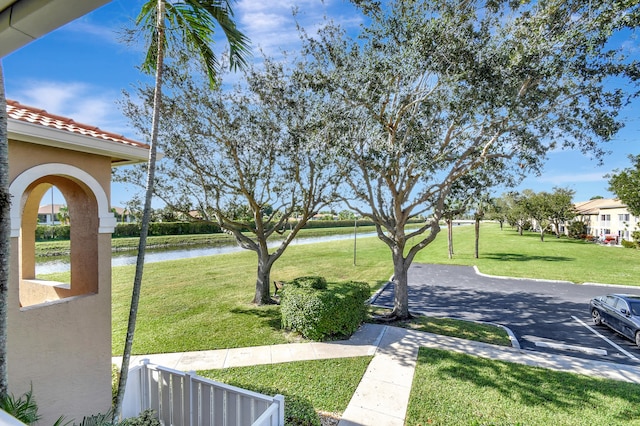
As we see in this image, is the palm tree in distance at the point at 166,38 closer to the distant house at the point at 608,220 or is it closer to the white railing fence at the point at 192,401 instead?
the white railing fence at the point at 192,401

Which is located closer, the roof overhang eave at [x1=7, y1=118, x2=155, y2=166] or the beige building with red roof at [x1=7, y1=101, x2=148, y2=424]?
the roof overhang eave at [x1=7, y1=118, x2=155, y2=166]

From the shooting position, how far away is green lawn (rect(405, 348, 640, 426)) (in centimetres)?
563

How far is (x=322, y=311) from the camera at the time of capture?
29.4 feet

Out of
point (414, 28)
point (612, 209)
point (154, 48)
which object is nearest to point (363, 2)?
point (414, 28)

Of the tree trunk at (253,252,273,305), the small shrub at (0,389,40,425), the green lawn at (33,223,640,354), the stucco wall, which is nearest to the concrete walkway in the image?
the green lawn at (33,223,640,354)

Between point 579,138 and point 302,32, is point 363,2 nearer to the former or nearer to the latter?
point 302,32

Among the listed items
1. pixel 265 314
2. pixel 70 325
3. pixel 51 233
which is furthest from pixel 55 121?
pixel 51 233

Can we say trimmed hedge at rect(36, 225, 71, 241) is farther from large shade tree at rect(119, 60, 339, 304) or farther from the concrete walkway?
the concrete walkway

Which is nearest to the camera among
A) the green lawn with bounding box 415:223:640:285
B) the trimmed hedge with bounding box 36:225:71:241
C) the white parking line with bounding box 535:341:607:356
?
the white parking line with bounding box 535:341:607:356

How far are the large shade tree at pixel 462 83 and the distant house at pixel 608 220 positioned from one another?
34.2m

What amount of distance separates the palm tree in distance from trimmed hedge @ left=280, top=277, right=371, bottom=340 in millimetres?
5325

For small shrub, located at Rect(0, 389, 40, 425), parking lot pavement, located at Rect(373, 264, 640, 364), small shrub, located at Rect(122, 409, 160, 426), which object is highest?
small shrub, located at Rect(0, 389, 40, 425)

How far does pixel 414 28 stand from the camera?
8047mm

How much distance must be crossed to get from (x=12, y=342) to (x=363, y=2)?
401 inches
